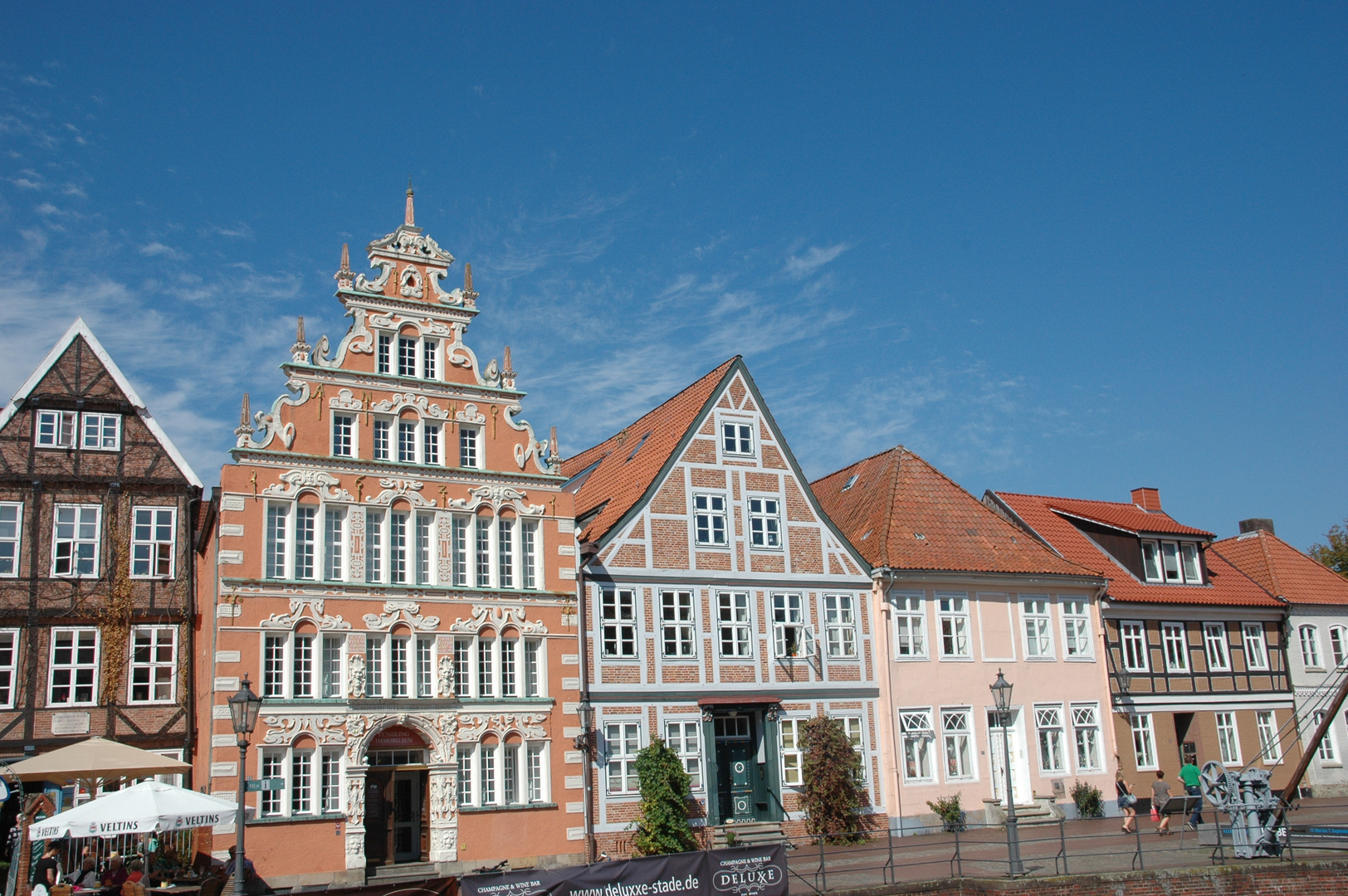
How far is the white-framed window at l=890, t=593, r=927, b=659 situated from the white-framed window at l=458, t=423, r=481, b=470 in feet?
40.4

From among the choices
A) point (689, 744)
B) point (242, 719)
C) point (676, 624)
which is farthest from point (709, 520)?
point (242, 719)

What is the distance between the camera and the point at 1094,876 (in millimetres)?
23531

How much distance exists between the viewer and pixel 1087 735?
120 feet

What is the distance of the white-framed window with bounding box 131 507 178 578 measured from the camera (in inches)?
1171

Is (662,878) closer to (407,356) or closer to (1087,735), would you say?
(407,356)

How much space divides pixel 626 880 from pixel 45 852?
1266cm

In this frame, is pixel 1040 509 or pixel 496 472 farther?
pixel 1040 509

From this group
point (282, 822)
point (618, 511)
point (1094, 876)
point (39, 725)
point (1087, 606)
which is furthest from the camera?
point (1087, 606)

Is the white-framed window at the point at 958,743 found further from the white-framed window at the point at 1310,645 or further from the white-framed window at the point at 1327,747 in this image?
the white-framed window at the point at 1310,645

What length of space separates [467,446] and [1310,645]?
29.8 meters

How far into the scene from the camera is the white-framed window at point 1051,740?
Result: 3541cm

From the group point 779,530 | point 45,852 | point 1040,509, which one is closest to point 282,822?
point 45,852

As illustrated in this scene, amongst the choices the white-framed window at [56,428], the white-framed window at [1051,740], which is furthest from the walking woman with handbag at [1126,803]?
the white-framed window at [56,428]

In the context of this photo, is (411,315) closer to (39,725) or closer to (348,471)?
(348,471)
